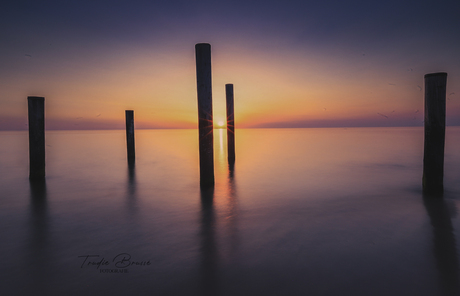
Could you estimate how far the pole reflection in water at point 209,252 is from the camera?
2350 mm

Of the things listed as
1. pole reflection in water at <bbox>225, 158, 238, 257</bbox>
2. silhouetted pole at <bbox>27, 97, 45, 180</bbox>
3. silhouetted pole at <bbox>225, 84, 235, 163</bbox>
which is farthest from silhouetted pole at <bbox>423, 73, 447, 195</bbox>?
silhouetted pole at <bbox>27, 97, 45, 180</bbox>

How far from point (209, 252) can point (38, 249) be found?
2.30 meters

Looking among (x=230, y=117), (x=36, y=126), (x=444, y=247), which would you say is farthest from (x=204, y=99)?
(x=230, y=117)

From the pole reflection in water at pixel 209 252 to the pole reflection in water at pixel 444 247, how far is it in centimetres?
217

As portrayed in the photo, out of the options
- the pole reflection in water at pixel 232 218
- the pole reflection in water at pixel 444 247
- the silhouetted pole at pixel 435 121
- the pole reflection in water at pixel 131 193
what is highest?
the silhouetted pole at pixel 435 121

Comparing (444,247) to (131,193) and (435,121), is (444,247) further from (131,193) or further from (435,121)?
(131,193)

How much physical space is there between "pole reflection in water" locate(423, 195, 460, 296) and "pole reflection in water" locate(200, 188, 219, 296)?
7.12ft

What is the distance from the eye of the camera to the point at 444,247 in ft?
10.2

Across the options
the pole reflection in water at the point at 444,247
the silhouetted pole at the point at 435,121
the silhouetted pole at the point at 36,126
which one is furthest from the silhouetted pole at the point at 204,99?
the silhouetted pole at the point at 36,126

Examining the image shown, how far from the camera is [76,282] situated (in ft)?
7.86

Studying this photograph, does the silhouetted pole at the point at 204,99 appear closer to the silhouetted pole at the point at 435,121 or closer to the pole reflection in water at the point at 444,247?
the pole reflection in water at the point at 444,247

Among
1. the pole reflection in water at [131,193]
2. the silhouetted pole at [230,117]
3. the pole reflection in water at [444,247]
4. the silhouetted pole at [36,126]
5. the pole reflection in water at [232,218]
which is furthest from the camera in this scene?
the silhouetted pole at [230,117]

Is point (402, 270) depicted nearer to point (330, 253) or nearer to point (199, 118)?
point (330, 253)

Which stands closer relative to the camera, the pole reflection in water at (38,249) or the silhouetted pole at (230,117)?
the pole reflection in water at (38,249)
